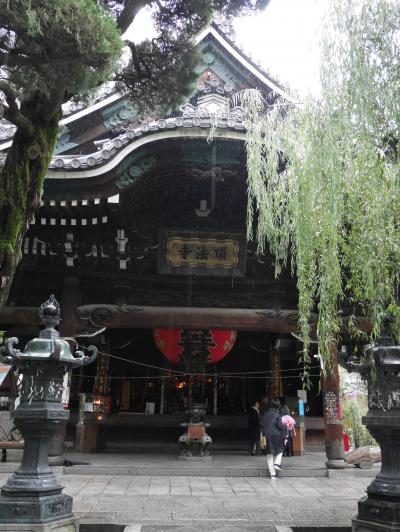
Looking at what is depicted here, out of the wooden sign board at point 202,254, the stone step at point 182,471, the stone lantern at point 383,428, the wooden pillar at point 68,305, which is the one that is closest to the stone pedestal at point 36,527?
the stone lantern at point 383,428

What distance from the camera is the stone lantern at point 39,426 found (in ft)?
14.4

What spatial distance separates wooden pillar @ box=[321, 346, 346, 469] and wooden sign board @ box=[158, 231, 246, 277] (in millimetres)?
2935

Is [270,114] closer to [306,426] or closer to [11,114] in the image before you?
[11,114]

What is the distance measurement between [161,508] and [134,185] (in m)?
5.79

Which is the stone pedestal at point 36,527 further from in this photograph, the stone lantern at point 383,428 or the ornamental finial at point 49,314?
the stone lantern at point 383,428

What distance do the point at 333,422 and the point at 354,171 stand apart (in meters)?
6.66

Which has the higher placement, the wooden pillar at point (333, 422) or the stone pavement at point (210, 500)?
the wooden pillar at point (333, 422)

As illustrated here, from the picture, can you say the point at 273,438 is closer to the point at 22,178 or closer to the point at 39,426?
the point at 39,426

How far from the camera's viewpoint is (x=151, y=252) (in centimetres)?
1040

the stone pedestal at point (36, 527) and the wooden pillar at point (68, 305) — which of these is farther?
the wooden pillar at point (68, 305)

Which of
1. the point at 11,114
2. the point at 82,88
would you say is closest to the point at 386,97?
the point at 82,88

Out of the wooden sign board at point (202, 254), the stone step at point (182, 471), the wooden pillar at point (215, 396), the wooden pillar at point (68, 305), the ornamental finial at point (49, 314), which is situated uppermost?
the wooden sign board at point (202, 254)

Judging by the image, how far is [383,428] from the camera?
15.7ft

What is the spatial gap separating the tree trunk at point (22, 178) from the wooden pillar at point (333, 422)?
6835mm
